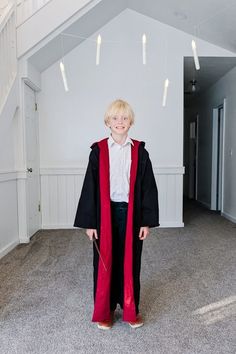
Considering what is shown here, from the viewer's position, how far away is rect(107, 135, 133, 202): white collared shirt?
174 cm

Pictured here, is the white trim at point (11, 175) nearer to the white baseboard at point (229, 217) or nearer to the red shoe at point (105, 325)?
the red shoe at point (105, 325)

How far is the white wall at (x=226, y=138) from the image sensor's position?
15.6 ft

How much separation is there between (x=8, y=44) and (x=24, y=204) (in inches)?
68.4

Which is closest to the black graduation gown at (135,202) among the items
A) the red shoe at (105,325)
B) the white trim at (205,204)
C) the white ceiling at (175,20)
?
the red shoe at (105,325)

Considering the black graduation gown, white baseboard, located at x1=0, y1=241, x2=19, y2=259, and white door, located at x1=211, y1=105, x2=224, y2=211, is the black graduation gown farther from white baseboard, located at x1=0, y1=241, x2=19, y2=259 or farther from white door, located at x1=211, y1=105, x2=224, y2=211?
white door, located at x1=211, y1=105, x2=224, y2=211

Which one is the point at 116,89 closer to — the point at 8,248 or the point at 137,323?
the point at 8,248

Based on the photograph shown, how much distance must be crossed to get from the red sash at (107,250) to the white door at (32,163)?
2190 millimetres

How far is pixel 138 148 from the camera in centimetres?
177

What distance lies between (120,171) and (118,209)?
0.22 metres

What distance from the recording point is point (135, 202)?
1736 millimetres

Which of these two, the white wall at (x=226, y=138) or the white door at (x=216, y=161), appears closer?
the white wall at (x=226, y=138)

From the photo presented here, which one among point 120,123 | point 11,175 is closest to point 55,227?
point 11,175

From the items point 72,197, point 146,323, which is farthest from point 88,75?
point 146,323

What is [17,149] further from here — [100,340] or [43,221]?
[100,340]
